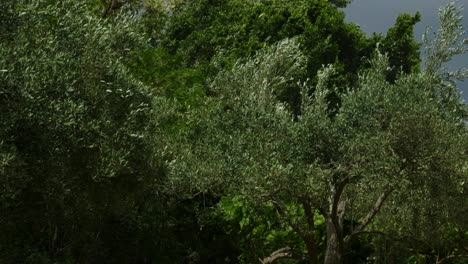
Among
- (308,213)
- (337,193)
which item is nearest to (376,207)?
(337,193)

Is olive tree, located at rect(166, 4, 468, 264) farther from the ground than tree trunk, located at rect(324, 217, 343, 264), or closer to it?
farther from the ground

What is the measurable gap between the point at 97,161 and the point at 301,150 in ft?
14.0

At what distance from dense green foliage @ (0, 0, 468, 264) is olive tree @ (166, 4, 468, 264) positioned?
33 mm

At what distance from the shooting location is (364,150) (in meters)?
14.5

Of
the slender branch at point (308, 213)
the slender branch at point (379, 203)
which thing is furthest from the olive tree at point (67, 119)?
the slender branch at point (379, 203)

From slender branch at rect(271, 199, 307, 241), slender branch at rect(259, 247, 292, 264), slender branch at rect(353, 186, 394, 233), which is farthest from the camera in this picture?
slender branch at rect(259, 247, 292, 264)

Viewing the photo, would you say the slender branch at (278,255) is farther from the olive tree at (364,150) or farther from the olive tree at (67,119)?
the olive tree at (67,119)

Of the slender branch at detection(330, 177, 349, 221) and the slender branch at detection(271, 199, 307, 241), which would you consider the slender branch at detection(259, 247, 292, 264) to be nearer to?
the slender branch at detection(271, 199, 307, 241)

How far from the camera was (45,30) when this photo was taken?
13.8 metres

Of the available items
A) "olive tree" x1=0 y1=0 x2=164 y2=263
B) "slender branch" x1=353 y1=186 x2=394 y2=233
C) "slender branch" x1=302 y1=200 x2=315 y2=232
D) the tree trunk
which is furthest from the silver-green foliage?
the tree trunk

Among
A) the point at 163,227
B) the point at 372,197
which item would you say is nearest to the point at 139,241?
the point at 163,227

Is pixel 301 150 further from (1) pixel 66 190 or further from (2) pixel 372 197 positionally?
(1) pixel 66 190

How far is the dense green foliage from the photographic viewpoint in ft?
40.7

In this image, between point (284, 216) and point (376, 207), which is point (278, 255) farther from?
point (376, 207)
